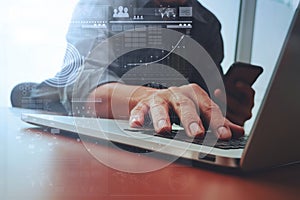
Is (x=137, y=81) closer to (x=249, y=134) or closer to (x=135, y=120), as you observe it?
(x=135, y=120)

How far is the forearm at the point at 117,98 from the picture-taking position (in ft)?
1.37

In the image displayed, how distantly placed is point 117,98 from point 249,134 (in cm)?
19

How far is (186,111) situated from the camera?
41cm

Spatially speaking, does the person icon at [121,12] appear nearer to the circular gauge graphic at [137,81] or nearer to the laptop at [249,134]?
the circular gauge graphic at [137,81]

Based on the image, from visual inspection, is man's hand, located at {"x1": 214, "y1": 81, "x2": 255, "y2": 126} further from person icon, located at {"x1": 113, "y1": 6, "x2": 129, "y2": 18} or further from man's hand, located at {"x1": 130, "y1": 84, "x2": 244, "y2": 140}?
person icon, located at {"x1": 113, "y1": 6, "x2": 129, "y2": 18}

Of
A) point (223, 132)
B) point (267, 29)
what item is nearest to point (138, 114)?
point (223, 132)

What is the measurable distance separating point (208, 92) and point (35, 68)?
0.26 meters

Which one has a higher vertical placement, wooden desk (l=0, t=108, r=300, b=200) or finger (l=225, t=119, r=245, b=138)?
finger (l=225, t=119, r=245, b=138)

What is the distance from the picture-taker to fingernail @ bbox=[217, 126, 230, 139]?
0.41m

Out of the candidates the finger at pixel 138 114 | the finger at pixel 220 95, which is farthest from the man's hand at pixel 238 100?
the finger at pixel 138 114

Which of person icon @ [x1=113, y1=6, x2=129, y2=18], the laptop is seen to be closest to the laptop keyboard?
the laptop

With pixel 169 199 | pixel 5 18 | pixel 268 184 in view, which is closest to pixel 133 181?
pixel 169 199

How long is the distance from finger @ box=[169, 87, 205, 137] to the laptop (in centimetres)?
1

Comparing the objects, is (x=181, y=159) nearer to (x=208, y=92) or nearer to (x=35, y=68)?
(x=208, y=92)
